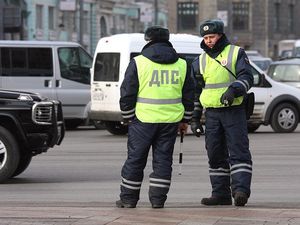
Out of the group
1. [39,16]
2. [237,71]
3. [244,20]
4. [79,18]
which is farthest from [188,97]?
[244,20]

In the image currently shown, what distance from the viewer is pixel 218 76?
33.0 feet

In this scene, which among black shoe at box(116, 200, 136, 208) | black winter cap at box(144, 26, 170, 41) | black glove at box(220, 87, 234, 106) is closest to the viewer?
black glove at box(220, 87, 234, 106)

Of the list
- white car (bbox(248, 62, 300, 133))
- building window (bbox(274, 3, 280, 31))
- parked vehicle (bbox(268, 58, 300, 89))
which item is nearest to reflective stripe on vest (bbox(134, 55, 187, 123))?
white car (bbox(248, 62, 300, 133))

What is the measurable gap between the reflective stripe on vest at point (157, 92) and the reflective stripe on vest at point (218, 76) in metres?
0.29

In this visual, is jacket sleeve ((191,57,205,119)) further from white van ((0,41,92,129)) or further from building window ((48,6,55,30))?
building window ((48,6,55,30))

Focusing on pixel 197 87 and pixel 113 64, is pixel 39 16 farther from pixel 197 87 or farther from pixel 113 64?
pixel 197 87

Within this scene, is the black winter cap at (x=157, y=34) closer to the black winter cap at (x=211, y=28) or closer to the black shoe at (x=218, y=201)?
the black winter cap at (x=211, y=28)

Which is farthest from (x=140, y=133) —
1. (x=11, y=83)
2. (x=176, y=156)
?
(x=11, y=83)

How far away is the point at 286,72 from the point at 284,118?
6.22m

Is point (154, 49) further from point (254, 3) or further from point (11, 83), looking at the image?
point (254, 3)

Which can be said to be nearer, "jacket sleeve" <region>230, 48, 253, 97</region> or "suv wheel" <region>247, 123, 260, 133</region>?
"jacket sleeve" <region>230, 48, 253, 97</region>

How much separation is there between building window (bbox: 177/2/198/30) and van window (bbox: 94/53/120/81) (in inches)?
2901

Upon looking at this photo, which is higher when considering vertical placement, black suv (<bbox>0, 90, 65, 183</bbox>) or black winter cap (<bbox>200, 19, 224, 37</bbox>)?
black winter cap (<bbox>200, 19, 224, 37</bbox>)

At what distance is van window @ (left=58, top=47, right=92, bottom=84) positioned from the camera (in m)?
24.3
